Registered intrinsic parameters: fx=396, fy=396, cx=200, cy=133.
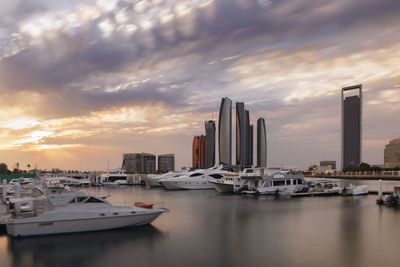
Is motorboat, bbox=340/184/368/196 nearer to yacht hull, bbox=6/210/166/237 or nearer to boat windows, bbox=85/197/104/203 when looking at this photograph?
yacht hull, bbox=6/210/166/237

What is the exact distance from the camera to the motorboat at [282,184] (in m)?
70.6

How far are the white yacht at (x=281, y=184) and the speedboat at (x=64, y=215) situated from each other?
42.9 meters

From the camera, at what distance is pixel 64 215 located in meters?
29.0

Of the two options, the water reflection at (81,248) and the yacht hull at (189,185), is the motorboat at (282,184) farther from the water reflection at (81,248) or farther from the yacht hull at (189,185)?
the water reflection at (81,248)

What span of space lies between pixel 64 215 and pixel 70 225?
2.90 feet

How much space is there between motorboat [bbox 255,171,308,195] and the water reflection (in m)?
42.3

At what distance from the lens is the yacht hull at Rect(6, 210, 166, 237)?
2823 cm

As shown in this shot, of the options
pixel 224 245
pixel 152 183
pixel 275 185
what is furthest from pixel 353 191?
pixel 152 183

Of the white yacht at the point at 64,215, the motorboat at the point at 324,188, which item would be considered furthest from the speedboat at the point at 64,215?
the motorboat at the point at 324,188

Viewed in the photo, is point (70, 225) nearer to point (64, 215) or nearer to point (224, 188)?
point (64, 215)

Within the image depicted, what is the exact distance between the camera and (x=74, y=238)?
28469mm

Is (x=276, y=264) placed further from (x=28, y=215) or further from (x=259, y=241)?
(x=28, y=215)

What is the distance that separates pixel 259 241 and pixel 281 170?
48.4 m

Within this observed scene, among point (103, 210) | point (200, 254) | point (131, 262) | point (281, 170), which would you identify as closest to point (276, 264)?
point (200, 254)
